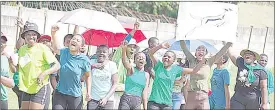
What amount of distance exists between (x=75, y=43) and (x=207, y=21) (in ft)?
5.79

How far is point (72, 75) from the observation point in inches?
322

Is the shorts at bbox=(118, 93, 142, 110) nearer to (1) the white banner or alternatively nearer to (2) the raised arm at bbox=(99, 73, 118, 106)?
(2) the raised arm at bbox=(99, 73, 118, 106)

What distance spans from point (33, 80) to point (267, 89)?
3.36 m

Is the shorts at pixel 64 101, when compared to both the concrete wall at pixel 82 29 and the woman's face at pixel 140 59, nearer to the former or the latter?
the woman's face at pixel 140 59

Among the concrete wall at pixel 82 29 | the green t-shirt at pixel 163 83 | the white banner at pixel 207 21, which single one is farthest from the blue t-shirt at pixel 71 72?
the concrete wall at pixel 82 29

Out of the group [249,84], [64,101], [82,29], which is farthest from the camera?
[82,29]

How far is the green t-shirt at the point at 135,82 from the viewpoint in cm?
891

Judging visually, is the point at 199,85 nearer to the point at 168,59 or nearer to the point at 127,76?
the point at 168,59

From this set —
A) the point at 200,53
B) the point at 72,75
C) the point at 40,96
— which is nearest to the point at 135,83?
the point at 200,53

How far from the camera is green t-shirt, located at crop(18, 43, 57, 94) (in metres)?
7.91

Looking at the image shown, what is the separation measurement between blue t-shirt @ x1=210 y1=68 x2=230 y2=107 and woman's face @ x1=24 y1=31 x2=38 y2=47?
2756 mm

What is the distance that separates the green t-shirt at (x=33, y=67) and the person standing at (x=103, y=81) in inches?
34.7

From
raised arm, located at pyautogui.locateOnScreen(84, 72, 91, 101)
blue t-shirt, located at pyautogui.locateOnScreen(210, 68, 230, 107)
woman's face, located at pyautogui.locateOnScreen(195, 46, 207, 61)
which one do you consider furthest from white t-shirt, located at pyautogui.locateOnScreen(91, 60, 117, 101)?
blue t-shirt, located at pyautogui.locateOnScreen(210, 68, 230, 107)

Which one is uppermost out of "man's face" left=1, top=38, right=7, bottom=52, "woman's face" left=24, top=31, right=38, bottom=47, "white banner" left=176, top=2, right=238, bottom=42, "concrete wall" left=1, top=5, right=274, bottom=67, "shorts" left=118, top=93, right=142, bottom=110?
"concrete wall" left=1, top=5, right=274, bottom=67
